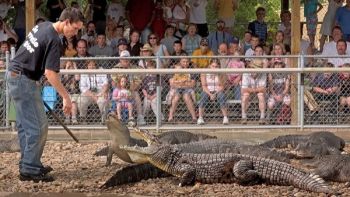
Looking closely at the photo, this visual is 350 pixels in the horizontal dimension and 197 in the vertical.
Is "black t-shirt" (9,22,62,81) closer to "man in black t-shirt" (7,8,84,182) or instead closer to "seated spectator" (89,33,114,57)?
"man in black t-shirt" (7,8,84,182)

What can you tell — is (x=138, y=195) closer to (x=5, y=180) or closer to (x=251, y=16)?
(x=5, y=180)

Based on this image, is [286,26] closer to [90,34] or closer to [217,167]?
[90,34]

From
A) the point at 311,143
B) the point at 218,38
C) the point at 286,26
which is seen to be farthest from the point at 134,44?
the point at 311,143

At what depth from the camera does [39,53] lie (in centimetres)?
895

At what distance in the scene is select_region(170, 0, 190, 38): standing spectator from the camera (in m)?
15.7

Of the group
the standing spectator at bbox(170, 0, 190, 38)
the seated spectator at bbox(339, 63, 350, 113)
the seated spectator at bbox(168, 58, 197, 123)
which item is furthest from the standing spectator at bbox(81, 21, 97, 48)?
the seated spectator at bbox(339, 63, 350, 113)

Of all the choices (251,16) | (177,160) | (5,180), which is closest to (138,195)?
(177,160)

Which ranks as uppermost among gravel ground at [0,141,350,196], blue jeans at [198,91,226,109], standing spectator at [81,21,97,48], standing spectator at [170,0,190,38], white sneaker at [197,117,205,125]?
standing spectator at [170,0,190,38]

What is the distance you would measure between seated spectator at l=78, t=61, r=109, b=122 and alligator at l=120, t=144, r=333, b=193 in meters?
3.47

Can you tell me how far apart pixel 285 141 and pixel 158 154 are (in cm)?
338

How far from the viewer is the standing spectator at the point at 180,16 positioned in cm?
1570

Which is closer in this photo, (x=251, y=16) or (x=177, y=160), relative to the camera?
(x=177, y=160)

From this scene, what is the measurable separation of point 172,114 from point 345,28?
163 inches

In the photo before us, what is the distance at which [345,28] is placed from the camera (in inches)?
598
